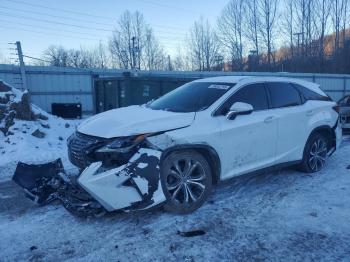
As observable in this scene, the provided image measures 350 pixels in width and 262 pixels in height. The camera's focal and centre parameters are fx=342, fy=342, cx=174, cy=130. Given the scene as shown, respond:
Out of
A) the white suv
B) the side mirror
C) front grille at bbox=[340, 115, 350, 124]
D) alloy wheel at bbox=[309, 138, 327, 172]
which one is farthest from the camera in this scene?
Result: front grille at bbox=[340, 115, 350, 124]

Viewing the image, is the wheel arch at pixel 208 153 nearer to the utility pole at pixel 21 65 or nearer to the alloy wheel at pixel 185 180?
the alloy wheel at pixel 185 180

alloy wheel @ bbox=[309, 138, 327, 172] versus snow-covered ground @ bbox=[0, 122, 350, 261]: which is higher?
alloy wheel @ bbox=[309, 138, 327, 172]

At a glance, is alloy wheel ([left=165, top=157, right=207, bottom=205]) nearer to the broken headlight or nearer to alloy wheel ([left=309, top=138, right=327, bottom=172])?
the broken headlight

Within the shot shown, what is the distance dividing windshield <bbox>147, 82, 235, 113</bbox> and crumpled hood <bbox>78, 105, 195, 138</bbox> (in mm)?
309

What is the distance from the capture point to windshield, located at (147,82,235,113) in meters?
4.79

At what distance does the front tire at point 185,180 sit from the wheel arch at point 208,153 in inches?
2.4

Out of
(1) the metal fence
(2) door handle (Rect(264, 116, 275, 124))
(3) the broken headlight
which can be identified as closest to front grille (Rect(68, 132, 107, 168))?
(3) the broken headlight

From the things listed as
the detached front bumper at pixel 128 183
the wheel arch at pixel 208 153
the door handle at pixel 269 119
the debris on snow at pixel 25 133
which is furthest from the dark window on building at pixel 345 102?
the detached front bumper at pixel 128 183

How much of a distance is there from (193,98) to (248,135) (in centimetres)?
97

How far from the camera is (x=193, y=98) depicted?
200 inches

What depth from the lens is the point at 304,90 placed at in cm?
604

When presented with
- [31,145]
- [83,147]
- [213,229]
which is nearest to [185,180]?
[213,229]

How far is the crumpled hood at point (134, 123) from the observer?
4.05 metres

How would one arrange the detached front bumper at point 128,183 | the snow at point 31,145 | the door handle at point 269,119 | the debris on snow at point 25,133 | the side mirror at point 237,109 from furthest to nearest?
the debris on snow at point 25,133
the snow at point 31,145
the door handle at point 269,119
the side mirror at point 237,109
the detached front bumper at point 128,183
